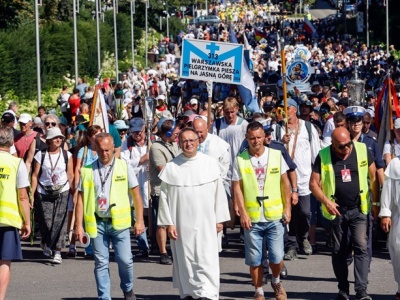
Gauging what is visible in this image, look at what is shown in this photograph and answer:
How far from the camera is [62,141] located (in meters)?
16.5

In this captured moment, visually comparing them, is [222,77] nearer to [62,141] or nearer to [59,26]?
[62,141]

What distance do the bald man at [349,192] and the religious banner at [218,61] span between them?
14.0 feet

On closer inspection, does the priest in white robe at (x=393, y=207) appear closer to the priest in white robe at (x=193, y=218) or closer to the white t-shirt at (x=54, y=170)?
the priest in white robe at (x=193, y=218)

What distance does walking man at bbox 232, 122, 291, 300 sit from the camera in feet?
42.3

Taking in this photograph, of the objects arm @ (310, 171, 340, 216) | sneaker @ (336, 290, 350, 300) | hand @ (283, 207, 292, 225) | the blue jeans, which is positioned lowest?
sneaker @ (336, 290, 350, 300)

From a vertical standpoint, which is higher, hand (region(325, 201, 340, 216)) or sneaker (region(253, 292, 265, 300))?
hand (region(325, 201, 340, 216))

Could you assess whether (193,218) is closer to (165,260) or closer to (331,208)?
(331,208)

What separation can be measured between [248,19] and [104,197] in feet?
328

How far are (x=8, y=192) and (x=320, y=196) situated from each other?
2.95 m

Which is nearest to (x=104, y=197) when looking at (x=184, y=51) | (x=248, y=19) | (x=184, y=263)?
(x=184, y=263)

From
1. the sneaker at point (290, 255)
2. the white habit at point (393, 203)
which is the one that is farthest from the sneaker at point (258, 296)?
the sneaker at point (290, 255)

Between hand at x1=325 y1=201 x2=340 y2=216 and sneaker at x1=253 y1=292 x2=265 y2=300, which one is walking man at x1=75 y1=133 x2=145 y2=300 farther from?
hand at x1=325 y1=201 x2=340 y2=216

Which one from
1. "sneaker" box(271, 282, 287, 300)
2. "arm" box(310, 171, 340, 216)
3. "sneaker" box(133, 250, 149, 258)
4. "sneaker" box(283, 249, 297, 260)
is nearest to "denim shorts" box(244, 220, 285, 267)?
"sneaker" box(271, 282, 287, 300)

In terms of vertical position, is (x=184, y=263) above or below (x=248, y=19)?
below
